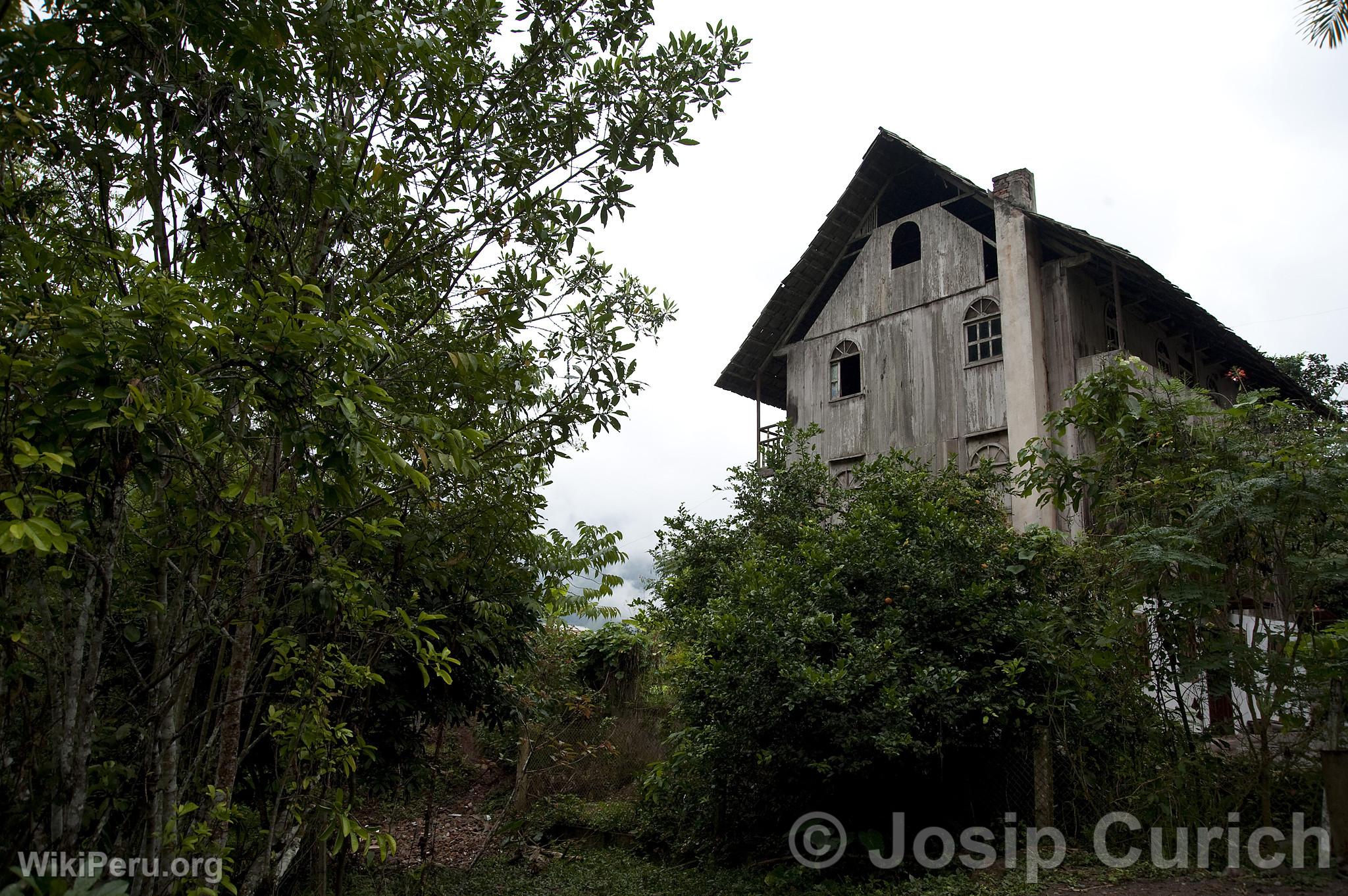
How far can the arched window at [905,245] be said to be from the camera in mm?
15930

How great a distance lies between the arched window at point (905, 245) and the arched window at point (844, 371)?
1.79 metres

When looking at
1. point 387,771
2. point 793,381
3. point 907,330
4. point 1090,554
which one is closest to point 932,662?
point 1090,554

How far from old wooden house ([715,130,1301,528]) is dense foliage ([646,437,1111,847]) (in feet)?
15.2

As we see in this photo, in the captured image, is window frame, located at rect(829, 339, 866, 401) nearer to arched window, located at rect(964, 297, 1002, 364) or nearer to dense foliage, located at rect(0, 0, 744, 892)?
arched window, located at rect(964, 297, 1002, 364)

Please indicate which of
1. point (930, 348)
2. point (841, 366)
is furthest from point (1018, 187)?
point (841, 366)

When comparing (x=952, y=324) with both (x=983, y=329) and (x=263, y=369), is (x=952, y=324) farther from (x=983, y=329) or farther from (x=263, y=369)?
(x=263, y=369)

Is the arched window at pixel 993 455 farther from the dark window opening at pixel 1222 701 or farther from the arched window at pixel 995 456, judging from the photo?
the dark window opening at pixel 1222 701

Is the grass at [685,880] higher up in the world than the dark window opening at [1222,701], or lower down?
lower down

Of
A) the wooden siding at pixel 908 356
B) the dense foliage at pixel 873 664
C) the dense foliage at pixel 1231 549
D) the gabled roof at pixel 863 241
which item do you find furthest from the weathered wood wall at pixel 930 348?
the dense foliage at pixel 1231 549

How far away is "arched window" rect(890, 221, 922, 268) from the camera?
15.9 m

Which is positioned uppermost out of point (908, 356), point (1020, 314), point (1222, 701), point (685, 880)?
point (1020, 314)
